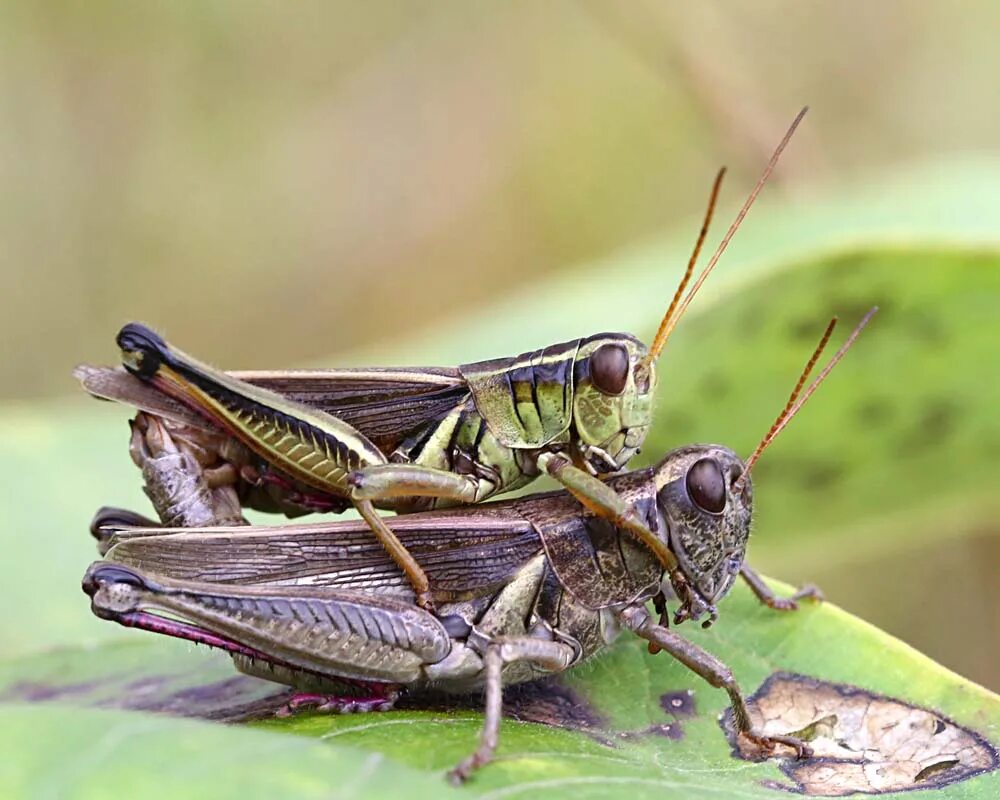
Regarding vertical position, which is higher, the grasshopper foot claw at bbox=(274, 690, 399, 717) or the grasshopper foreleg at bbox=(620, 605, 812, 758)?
the grasshopper foot claw at bbox=(274, 690, 399, 717)

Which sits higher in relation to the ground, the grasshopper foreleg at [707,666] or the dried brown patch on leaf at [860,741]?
the grasshopper foreleg at [707,666]

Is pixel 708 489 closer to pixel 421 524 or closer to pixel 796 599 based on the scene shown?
pixel 796 599

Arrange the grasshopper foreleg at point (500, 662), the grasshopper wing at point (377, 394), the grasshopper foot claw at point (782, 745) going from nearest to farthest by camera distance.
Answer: the grasshopper foreleg at point (500, 662) → the grasshopper foot claw at point (782, 745) → the grasshopper wing at point (377, 394)

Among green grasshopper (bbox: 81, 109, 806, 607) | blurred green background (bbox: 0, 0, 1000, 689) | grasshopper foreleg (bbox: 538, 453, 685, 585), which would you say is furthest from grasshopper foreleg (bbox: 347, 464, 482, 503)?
blurred green background (bbox: 0, 0, 1000, 689)

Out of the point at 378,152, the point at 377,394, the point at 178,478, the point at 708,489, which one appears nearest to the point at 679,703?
the point at 708,489

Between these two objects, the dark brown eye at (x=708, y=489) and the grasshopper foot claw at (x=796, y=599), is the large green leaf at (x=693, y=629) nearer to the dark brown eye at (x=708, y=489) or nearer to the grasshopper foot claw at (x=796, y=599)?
the grasshopper foot claw at (x=796, y=599)

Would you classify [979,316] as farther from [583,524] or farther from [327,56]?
[327,56]

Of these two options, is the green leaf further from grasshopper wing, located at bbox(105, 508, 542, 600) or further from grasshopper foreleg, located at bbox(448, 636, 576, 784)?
grasshopper wing, located at bbox(105, 508, 542, 600)

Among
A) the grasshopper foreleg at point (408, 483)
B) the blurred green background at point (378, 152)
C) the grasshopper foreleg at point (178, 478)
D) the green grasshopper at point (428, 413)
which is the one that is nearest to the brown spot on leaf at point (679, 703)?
the green grasshopper at point (428, 413)
